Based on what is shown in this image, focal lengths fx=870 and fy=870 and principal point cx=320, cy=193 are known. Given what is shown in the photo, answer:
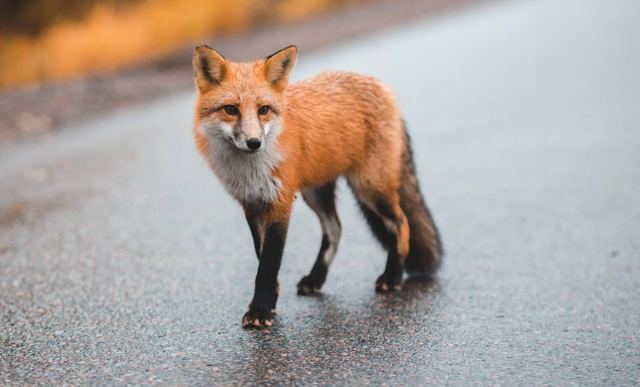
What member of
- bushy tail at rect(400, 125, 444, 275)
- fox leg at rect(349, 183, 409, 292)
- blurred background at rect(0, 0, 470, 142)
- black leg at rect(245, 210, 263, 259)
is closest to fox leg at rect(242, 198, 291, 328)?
black leg at rect(245, 210, 263, 259)

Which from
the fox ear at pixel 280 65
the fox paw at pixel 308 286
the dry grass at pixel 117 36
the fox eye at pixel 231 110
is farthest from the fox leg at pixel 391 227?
the dry grass at pixel 117 36

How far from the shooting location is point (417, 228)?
18.6ft

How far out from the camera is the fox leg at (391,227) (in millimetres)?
5438

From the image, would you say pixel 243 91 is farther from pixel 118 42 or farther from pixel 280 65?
pixel 118 42

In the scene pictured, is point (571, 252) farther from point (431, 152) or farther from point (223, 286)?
point (431, 152)

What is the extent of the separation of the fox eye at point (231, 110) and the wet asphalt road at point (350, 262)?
1.18m

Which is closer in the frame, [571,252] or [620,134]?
[571,252]

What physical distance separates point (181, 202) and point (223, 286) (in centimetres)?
238

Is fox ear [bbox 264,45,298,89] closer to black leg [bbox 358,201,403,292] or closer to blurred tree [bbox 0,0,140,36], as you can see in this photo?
black leg [bbox 358,201,403,292]

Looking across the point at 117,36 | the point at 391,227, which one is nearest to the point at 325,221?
the point at 391,227

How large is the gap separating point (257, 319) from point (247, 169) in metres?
0.83

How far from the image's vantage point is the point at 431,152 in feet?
30.5

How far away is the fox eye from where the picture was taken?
15.2 feet

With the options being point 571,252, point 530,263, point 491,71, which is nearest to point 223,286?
point 530,263
